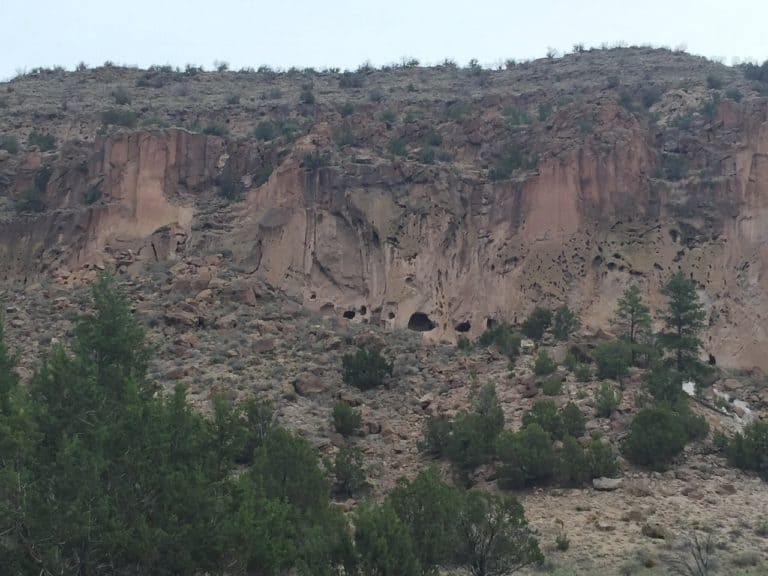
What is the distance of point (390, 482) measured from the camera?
69.2ft

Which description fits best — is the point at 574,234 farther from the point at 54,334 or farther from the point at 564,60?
the point at 564,60

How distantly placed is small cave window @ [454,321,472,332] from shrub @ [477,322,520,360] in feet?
7.51

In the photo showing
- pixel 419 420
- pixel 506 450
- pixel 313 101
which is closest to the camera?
pixel 506 450

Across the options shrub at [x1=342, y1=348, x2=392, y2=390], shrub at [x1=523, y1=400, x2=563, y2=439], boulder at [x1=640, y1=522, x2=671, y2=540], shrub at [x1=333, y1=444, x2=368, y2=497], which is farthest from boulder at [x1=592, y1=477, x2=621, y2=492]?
shrub at [x1=342, y1=348, x2=392, y2=390]

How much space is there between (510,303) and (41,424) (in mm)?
22878

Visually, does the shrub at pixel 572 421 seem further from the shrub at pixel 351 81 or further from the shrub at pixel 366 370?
the shrub at pixel 351 81

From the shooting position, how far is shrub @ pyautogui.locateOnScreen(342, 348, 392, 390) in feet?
87.7

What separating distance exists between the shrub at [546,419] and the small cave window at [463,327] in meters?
11.6

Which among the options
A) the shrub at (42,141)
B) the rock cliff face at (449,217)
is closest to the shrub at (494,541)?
the rock cliff face at (449,217)

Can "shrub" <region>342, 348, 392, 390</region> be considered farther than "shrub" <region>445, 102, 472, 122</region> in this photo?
No

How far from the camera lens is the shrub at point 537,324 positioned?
100.0 feet

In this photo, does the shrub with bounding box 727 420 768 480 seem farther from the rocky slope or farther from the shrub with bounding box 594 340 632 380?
the shrub with bounding box 594 340 632 380

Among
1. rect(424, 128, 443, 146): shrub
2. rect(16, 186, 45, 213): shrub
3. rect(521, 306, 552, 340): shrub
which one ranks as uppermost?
rect(424, 128, 443, 146): shrub

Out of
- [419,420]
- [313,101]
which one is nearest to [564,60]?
[313,101]
